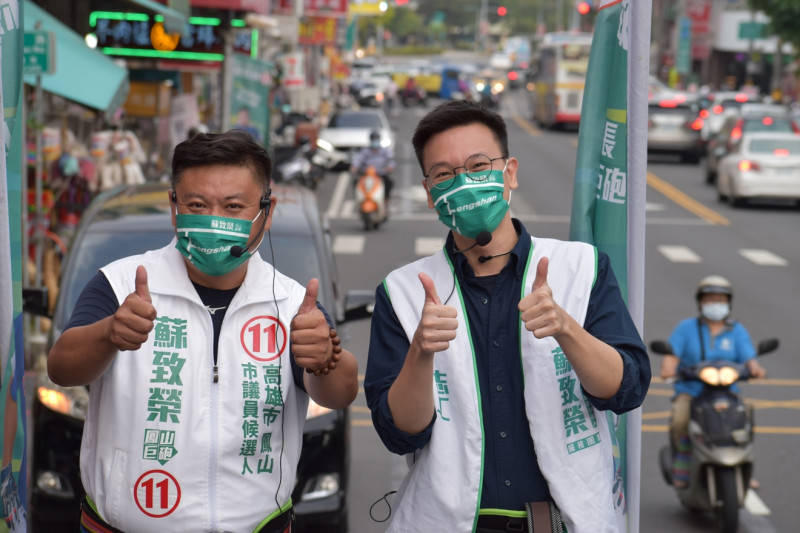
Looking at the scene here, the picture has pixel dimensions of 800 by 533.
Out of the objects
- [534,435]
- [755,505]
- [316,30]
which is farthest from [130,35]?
[316,30]

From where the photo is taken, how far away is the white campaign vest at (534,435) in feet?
10.8

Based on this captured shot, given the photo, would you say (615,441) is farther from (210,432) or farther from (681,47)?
(681,47)

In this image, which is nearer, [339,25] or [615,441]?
[615,441]

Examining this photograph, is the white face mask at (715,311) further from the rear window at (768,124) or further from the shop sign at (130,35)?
the rear window at (768,124)

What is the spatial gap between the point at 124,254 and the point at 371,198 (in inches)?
602

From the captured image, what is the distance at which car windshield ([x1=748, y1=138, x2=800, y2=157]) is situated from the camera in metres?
25.6

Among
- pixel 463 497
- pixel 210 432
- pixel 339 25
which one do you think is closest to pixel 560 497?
pixel 463 497

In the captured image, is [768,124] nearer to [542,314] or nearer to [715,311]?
[715,311]

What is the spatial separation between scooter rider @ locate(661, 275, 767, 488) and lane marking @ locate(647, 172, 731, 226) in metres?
17.3

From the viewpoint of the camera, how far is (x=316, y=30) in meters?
49.9

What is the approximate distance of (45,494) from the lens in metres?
5.94

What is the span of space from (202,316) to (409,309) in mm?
553

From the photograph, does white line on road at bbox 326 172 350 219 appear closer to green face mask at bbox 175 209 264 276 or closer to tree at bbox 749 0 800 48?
tree at bbox 749 0 800 48

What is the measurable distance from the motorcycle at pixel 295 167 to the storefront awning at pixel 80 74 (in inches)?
440
